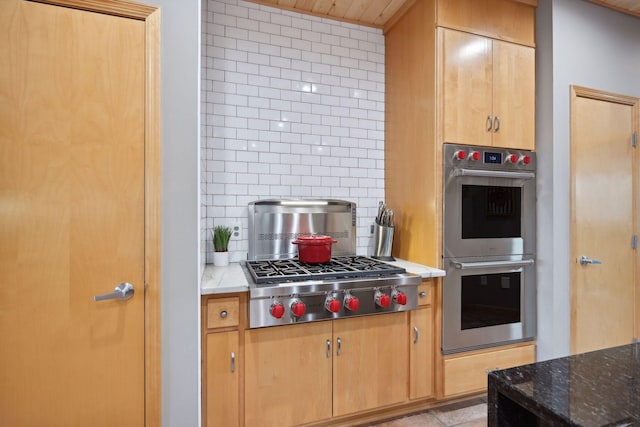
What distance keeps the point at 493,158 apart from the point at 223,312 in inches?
79.2

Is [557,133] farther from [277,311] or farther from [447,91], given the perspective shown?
[277,311]

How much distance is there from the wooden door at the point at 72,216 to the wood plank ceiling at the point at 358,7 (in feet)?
4.56

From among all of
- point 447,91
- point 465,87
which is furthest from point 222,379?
point 465,87

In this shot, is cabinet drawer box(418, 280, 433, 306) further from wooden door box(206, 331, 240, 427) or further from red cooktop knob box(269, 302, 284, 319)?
wooden door box(206, 331, 240, 427)

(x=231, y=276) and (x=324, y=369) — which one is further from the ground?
(x=231, y=276)

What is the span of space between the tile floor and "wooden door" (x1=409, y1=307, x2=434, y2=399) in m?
0.17

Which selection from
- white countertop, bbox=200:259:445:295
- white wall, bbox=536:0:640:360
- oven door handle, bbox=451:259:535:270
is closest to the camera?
white countertop, bbox=200:259:445:295

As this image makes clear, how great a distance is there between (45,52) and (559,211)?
3.05 meters

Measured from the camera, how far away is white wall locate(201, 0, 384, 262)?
7.52ft

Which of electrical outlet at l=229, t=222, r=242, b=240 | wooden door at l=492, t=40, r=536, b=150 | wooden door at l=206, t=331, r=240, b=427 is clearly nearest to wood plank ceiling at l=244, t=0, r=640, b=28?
wooden door at l=492, t=40, r=536, b=150

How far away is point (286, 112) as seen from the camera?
2453mm

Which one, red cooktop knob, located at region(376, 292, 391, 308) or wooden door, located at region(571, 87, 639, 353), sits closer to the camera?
red cooktop knob, located at region(376, 292, 391, 308)

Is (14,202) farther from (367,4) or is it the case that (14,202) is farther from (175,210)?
(367,4)

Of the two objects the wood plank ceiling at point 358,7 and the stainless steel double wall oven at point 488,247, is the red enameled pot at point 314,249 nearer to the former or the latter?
the stainless steel double wall oven at point 488,247
